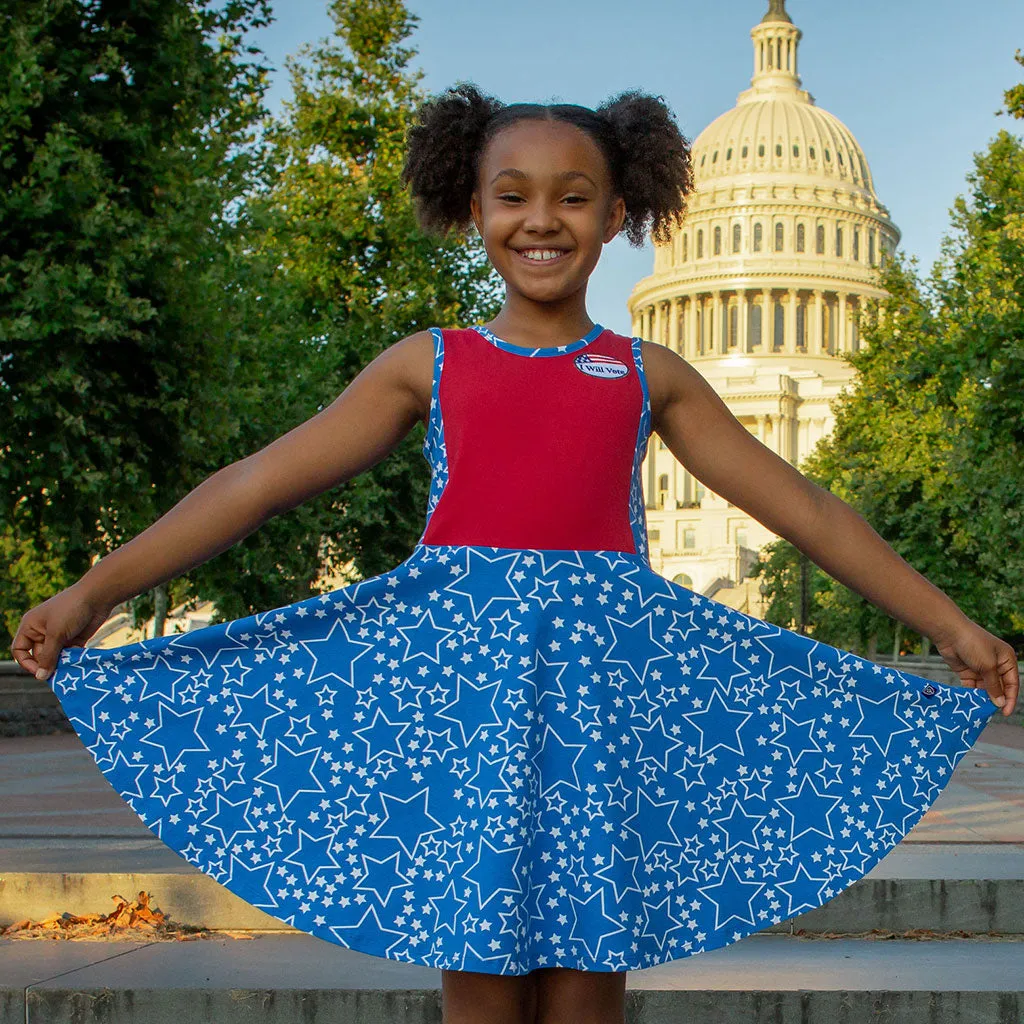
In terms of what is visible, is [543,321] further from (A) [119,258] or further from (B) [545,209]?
(A) [119,258]

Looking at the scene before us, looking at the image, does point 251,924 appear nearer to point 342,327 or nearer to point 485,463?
point 485,463

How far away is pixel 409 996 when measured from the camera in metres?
4.40

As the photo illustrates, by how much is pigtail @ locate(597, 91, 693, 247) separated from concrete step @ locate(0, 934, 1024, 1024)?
232 cm

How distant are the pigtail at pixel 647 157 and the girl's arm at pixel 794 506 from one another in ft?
1.05

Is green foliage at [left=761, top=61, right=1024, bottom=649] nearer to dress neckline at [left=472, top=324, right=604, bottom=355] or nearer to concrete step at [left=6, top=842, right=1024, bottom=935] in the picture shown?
concrete step at [left=6, top=842, right=1024, bottom=935]

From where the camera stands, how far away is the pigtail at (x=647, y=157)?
300cm

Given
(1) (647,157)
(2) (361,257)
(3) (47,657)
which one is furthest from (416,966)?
(2) (361,257)

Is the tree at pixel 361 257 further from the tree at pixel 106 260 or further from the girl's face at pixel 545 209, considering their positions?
the girl's face at pixel 545 209

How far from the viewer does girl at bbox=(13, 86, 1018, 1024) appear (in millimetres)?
2549

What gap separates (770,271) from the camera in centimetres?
10644

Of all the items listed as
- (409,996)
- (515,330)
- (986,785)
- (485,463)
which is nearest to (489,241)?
(515,330)

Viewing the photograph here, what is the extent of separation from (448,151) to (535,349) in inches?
19.8

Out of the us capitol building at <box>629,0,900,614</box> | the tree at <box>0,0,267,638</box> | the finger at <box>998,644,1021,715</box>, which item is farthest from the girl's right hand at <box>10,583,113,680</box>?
the us capitol building at <box>629,0,900,614</box>

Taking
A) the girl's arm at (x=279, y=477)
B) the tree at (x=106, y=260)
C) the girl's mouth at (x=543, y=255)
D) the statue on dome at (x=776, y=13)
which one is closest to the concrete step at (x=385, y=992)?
the girl's arm at (x=279, y=477)
